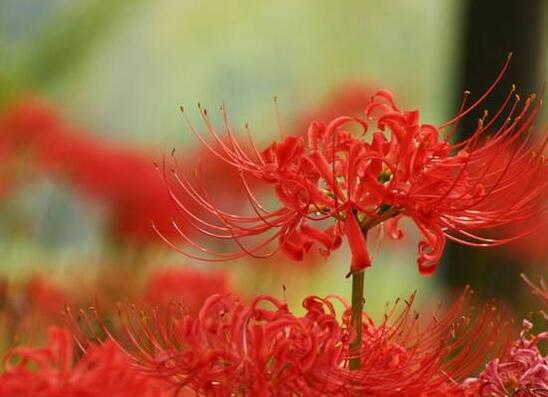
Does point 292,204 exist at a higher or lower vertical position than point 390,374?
higher

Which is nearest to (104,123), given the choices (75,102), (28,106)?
(75,102)

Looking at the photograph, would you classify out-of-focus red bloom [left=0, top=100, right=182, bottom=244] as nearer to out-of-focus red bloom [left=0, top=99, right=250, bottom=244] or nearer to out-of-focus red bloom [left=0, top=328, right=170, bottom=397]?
out-of-focus red bloom [left=0, top=99, right=250, bottom=244]

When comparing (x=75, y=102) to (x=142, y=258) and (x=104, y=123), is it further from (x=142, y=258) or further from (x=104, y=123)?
(x=142, y=258)

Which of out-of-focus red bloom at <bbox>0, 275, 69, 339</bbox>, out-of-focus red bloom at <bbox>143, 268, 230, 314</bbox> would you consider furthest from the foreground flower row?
out-of-focus red bloom at <bbox>143, 268, 230, 314</bbox>

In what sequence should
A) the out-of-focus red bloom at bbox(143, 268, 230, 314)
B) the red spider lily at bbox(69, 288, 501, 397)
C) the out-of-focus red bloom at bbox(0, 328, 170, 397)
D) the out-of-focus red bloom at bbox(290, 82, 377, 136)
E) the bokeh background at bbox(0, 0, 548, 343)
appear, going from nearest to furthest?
the out-of-focus red bloom at bbox(0, 328, 170, 397), the red spider lily at bbox(69, 288, 501, 397), the out-of-focus red bloom at bbox(143, 268, 230, 314), the bokeh background at bbox(0, 0, 548, 343), the out-of-focus red bloom at bbox(290, 82, 377, 136)

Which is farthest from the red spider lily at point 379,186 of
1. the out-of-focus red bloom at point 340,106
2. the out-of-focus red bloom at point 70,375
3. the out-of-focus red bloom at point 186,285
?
the out-of-focus red bloom at point 340,106

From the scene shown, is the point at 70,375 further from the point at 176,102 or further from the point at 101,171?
the point at 176,102
